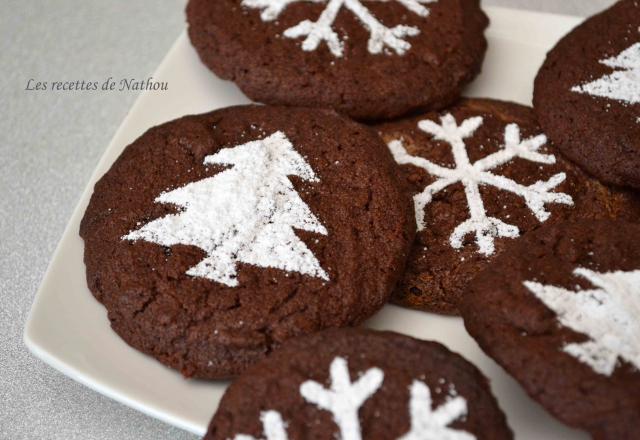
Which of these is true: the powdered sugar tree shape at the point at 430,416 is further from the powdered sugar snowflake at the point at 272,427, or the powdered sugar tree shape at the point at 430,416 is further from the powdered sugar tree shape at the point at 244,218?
the powdered sugar tree shape at the point at 244,218

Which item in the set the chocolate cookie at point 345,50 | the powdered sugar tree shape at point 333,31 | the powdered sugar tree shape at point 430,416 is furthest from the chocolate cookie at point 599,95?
the powdered sugar tree shape at point 430,416

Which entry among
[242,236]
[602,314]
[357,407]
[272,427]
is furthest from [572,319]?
[242,236]

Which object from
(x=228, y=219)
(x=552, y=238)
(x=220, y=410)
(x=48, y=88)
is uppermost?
(x=552, y=238)

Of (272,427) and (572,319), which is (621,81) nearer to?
(572,319)

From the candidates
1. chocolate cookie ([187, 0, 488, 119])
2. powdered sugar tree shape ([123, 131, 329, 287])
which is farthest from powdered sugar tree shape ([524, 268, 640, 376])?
chocolate cookie ([187, 0, 488, 119])

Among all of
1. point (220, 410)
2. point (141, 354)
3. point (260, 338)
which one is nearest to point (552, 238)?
point (260, 338)

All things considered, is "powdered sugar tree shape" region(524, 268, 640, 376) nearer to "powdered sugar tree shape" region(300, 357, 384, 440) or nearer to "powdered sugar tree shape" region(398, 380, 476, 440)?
"powdered sugar tree shape" region(398, 380, 476, 440)

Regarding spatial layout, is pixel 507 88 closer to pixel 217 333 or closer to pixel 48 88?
pixel 217 333
